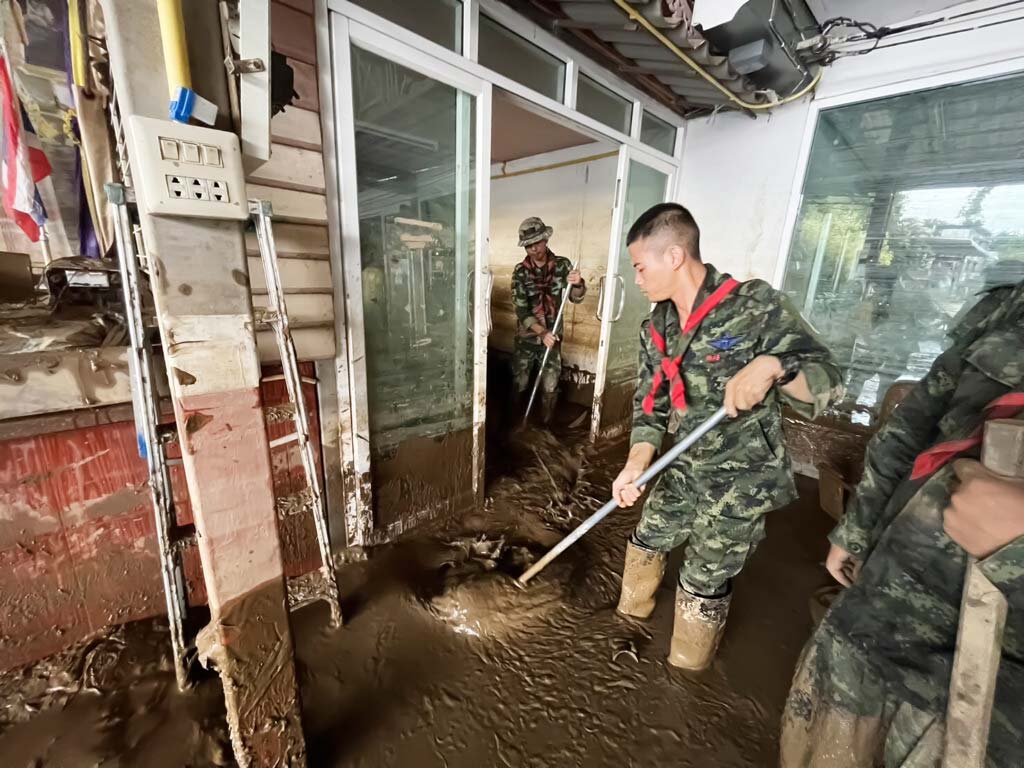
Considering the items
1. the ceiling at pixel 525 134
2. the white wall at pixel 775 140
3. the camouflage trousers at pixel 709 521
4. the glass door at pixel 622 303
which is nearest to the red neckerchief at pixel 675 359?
the camouflage trousers at pixel 709 521

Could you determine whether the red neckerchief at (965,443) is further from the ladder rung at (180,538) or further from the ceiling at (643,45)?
the ceiling at (643,45)

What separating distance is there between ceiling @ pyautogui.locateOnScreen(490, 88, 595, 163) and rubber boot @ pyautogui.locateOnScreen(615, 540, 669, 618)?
308cm

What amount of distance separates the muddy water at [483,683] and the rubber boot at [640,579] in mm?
80

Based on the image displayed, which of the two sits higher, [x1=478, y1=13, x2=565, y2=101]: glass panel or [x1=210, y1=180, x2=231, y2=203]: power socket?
[x1=478, y1=13, x2=565, y2=101]: glass panel

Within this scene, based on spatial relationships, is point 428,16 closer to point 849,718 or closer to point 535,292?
point 535,292

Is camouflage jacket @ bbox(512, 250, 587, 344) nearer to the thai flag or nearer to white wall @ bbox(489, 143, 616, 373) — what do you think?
white wall @ bbox(489, 143, 616, 373)

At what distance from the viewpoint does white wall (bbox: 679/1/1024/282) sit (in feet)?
9.02

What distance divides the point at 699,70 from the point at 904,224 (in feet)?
6.79

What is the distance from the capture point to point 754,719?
1671 mm

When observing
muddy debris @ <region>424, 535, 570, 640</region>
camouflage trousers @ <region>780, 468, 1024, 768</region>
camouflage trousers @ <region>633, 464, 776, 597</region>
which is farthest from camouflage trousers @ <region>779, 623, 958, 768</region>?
muddy debris @ <region>424, 535, 570, 640</region>

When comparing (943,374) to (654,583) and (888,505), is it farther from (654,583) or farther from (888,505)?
(654,583)

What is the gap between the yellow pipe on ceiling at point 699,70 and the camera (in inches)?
83.6

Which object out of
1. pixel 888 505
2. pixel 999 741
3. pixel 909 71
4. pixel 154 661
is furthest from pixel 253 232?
pixel 909 71

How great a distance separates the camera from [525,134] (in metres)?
4.24
